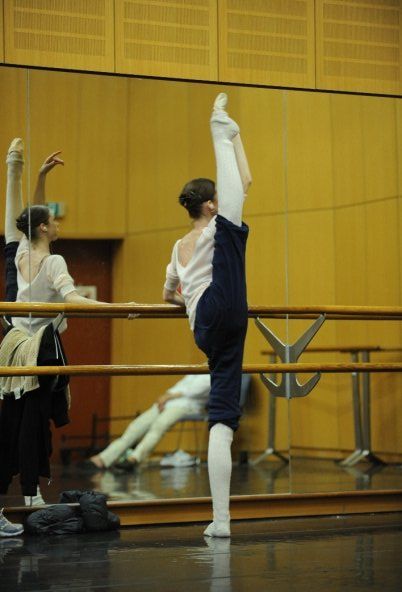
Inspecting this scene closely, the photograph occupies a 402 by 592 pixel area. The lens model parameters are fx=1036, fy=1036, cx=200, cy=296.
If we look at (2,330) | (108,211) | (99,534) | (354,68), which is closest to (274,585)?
(99,534)

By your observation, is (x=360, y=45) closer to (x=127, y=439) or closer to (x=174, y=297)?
(x=174, y=297)

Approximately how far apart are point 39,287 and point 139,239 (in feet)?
3.69

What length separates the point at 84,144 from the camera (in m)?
5.61

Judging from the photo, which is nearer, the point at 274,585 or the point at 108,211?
the point at 274,585

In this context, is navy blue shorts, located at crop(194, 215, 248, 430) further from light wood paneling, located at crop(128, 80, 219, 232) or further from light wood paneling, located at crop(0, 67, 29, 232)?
light wood paneling, located at crop(128, 80, 219, 232)

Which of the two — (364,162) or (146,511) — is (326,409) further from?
(146,511)

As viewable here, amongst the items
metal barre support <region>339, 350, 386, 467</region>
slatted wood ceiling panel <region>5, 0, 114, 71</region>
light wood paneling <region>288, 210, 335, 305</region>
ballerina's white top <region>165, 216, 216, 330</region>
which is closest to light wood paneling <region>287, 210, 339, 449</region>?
light wood paneling <region>288, 210, 335, 305</region>

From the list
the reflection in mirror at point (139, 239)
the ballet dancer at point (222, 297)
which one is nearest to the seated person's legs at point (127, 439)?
the reflection in mirror at point (139, 239)

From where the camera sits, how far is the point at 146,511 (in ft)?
15.6

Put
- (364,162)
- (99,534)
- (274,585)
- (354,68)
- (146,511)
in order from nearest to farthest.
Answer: (274,585) < (99,534) < (146,511) < (354,68) < (364,162)

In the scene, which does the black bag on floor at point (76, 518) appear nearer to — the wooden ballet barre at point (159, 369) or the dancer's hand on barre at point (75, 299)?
the wooden ballet barre at point (159, 369)

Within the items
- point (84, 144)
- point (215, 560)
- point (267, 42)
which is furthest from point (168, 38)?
point (215, 560)

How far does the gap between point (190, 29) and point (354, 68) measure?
3.17ft

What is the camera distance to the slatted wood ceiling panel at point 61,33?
16.5ft
